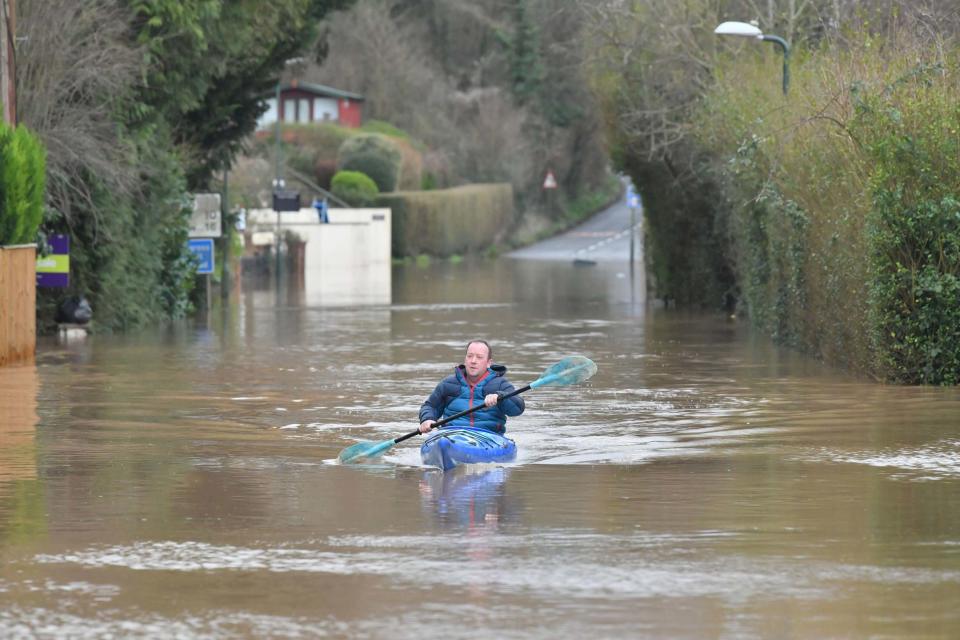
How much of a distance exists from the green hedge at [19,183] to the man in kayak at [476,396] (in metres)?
11.7

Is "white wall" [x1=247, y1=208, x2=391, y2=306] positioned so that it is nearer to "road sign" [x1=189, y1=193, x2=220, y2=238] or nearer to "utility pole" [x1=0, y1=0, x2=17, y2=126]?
"road sign" [x1=189, y1=193, x2=220, y2=238]

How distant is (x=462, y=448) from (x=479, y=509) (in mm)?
2354

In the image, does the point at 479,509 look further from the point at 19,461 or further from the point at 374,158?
the point at 374,158

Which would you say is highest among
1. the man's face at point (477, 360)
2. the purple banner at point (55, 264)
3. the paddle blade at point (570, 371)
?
the purple banner at point (55, 264)

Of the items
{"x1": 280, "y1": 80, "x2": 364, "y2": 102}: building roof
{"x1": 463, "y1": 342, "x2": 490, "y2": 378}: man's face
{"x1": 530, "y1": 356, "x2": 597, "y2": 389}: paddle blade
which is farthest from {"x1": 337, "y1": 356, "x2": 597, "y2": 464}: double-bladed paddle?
{"x1": 280, "y1": 80, "x2": 364, "y2": 102}: building roof

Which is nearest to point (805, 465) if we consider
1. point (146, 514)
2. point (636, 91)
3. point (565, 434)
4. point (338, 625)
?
point (565, 434)

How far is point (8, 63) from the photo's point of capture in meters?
28.1

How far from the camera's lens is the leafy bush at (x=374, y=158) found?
8806cm

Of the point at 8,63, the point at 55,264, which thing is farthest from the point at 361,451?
the point at 55,264

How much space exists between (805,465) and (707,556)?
14.9ft

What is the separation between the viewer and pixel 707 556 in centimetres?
1067

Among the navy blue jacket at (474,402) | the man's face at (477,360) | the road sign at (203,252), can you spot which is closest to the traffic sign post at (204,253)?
the road sign at (203,252)

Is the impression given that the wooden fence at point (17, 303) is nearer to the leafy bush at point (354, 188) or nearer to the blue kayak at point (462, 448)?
the blue kayak at point (462, 448)

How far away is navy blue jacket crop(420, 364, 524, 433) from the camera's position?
15.8 m
